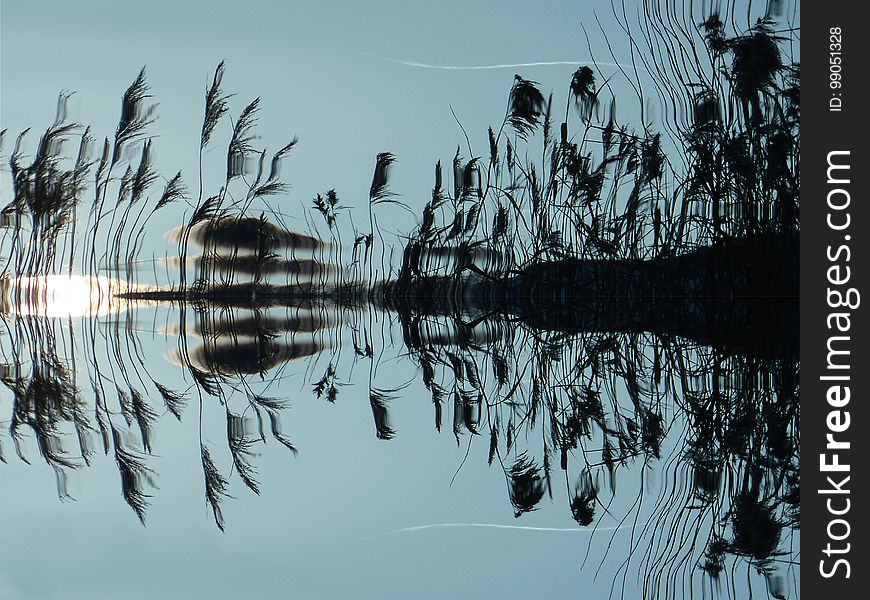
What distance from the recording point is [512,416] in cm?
177

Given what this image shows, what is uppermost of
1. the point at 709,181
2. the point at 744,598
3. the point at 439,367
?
the point at 709,181

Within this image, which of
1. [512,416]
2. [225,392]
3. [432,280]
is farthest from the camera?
[432,280]

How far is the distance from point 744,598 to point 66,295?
1027cm

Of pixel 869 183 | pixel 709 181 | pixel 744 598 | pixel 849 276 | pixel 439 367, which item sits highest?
pixel 709 181

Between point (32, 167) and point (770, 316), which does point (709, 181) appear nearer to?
point (770, 316)

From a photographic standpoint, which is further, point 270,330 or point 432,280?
point 432,280

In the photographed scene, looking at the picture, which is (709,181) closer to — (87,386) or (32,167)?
(87,386)

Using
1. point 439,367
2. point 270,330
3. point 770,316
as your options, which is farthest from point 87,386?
point 770,316

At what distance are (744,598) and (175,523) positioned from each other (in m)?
0.75

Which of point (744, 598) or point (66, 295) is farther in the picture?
point (66, 295)

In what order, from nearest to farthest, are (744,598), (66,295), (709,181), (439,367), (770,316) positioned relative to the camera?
(744,598), (439,367), (770,316), (709,181), (66,295)

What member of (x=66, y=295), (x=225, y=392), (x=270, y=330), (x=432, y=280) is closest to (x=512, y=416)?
(x=225, y=392)

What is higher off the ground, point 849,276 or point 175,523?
point 849,276

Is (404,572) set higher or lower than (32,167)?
lower
